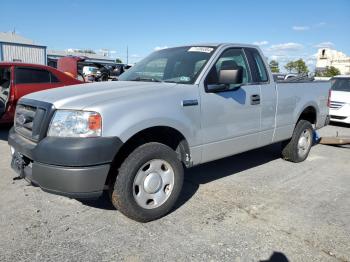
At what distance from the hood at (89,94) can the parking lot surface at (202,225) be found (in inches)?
47.2

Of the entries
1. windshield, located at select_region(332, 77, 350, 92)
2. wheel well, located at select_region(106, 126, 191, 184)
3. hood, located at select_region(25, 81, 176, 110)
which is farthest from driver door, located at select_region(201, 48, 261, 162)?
windshield, located at select_region(332, 77, 350, 92)

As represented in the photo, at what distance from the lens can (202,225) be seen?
11.5 feet

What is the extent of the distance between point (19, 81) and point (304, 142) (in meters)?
5.89

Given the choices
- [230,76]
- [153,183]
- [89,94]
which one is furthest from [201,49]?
[153,183]

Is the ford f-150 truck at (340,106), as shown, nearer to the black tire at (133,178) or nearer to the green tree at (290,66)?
the black tire at (133,178)

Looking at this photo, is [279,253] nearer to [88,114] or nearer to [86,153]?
[86,153]

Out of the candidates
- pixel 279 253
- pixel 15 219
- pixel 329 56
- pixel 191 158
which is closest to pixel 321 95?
pixel 191 158

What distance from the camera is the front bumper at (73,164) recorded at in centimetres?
293

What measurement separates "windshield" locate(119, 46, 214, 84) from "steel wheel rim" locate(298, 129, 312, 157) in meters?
2.59

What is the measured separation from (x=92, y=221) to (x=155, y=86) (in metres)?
1.54

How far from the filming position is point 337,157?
6.60 metres

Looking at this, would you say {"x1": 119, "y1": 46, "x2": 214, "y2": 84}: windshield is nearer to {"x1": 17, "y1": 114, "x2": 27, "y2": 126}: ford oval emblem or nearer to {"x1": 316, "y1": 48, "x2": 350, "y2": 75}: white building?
{"x1": 17, "y1": 114, "x2": 27, "y2": 126}: ford oval emblem

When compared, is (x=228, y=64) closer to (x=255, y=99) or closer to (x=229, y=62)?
(x=229, y=62)

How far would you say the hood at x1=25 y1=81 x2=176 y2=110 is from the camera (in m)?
3.15
